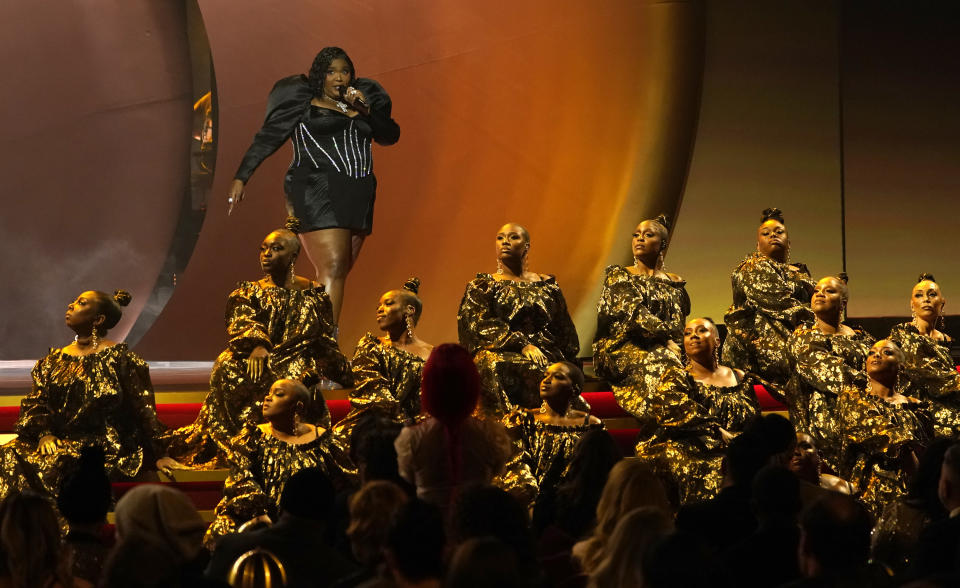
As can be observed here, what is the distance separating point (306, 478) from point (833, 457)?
3701 millimetres

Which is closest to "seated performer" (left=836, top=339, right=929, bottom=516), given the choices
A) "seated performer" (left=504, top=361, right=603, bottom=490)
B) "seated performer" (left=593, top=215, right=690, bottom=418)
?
"seated performer" (left=593, top=215, right=690, bottom=418)

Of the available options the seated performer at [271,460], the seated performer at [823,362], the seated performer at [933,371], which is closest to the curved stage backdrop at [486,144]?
the seated performer at [933,371]

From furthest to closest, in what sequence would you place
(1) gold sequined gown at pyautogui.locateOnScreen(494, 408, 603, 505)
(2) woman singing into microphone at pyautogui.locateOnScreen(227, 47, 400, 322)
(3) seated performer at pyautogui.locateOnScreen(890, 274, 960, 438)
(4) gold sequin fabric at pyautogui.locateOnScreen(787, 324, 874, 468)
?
(2) woman singing into microphone at pyautogui.locateOnScreen(227, 47, 400, 322) → (3) seated performer at pyautogui.locateOnScreen(890, 274, 960, 438) → (4) gold sequin fabric at pyautogui.locateOnScreen(787, 324, 874, 468) → (1) gold sequined gown at pyautogui.locateOnScreen(494, 408, 603, 505)

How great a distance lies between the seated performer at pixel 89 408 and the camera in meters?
6.43

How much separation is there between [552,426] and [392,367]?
1.00 metres

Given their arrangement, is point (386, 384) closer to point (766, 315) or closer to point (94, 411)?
point (94, 411)

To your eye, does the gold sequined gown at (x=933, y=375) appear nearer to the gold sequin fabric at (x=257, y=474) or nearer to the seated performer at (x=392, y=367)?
the seated performer at (x=392, y=367)

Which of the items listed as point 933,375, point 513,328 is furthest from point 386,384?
point 933,375

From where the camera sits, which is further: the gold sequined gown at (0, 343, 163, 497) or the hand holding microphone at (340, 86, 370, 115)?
the hand holding microphone at (340, 86, 370, 115)

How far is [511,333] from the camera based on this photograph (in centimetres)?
714

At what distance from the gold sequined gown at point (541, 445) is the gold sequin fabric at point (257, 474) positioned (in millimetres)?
820

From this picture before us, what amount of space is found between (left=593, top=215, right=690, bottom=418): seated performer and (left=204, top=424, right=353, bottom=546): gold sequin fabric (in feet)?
6.12

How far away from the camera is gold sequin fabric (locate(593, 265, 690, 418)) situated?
719 cm

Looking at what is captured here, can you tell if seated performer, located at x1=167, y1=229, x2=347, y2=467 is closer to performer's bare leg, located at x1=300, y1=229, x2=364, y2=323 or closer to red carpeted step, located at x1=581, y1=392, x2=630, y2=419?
performer's bare leg, located at x1=300, y1=229, x2=364, y2=323
